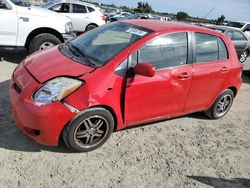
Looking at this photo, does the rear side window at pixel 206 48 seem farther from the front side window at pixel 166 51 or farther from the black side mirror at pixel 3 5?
the black side mirror at pixel 3 5

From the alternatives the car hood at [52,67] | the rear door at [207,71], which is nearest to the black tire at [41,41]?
the car hood at [52,67]

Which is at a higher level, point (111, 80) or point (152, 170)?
point (111, 80)

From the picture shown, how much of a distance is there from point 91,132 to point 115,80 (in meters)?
0.72

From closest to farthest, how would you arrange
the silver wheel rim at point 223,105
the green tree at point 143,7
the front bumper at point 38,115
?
the front bumper at point 38,115 < the silver wheel rim at point 223,105 < the green tree at point 143,7

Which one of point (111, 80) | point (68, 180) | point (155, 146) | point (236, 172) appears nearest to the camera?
point (68, 180)

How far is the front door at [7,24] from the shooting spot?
6.58 metres

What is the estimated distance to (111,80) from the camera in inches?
139

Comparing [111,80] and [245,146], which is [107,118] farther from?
[245,146]

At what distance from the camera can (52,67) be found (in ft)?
12.0

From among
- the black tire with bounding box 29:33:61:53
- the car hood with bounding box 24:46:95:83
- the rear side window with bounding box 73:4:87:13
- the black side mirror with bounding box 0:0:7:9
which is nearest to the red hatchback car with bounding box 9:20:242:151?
the car hood with bounding box 24:46:95:83

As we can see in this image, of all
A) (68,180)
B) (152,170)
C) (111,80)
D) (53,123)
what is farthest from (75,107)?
(152,170)

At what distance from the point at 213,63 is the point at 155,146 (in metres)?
1.62

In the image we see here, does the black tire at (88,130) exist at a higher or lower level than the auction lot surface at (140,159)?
higher

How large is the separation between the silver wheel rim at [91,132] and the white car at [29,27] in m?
3.98
